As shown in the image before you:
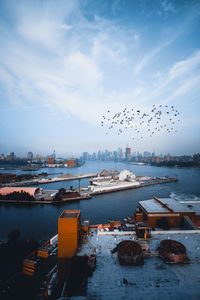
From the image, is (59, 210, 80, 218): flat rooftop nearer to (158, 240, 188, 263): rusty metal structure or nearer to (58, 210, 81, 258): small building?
(58, 210, 81, 258): small building

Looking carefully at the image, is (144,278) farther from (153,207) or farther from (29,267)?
(153,207)

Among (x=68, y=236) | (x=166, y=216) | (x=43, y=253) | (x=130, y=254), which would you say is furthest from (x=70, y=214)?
(x=166, y=216)

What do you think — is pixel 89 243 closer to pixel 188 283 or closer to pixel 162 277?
pixel 162 277

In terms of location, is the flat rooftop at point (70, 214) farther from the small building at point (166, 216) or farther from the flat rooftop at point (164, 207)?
the flat rooftop at point (164, 207)

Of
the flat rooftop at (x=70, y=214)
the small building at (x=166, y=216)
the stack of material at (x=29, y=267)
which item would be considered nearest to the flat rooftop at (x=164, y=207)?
the small building at (x=166, y=216)

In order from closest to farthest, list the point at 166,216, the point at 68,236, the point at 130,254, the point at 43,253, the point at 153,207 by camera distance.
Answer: the point at 130,254 < the point at 68,236 < the point at 43,253 < the point at 166,216 < the point at 153,207
